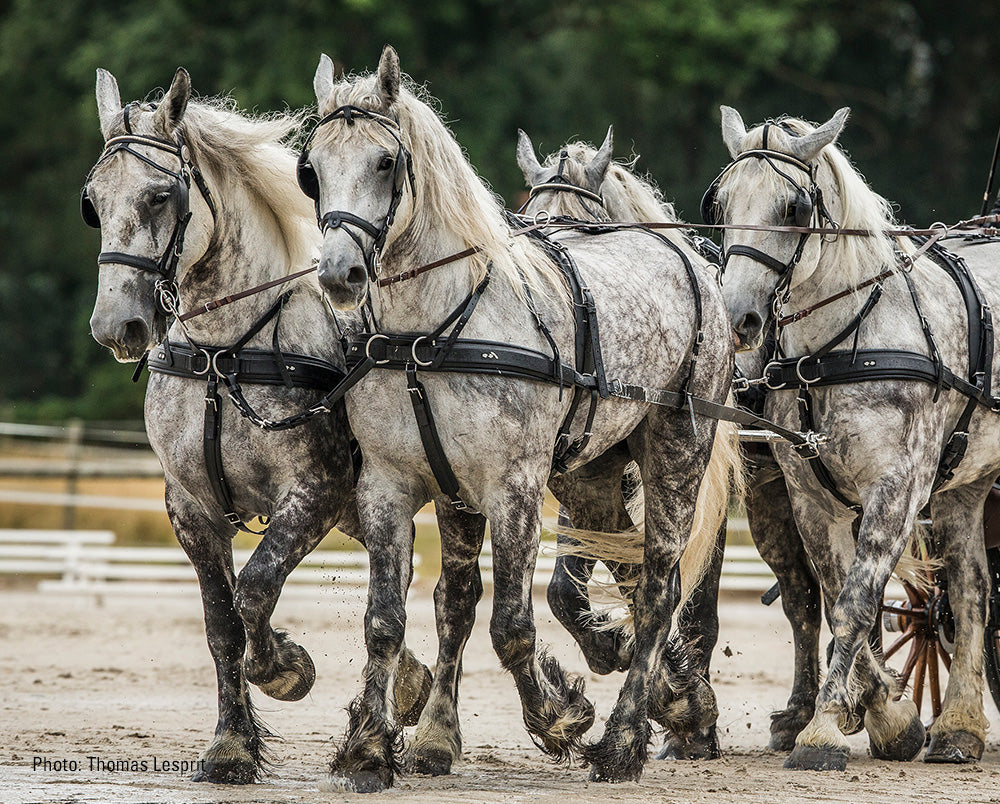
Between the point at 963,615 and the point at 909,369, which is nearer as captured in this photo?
the point at 909,369

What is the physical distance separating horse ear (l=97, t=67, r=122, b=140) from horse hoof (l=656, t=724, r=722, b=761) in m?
3.33

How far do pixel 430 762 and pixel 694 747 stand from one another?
4.58 ft

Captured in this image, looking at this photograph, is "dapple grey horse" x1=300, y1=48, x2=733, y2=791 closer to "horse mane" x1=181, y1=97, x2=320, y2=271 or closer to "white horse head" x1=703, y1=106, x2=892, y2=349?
"horse mane" x1=181, y1=97, x2=320, y2=271

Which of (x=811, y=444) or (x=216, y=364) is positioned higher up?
(x=216, y=364)

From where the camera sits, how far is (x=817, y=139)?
5.25 metres

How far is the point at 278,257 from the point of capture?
4.95m

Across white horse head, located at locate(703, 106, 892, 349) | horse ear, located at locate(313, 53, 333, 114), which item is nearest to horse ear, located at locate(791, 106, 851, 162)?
white horse head, located at locate(703, 106, 892, 349)

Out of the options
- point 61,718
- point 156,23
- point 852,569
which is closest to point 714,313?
point 852,569

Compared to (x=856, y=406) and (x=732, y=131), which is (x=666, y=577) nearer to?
(x=856, y=406)

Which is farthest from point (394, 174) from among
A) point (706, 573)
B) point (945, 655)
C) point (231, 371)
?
point (945, 655)

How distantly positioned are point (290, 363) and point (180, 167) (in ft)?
2.50

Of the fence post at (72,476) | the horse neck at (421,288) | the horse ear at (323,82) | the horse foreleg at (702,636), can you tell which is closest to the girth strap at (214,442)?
the horse neck at (421,288)

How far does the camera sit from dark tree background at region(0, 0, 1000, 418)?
16.9 m

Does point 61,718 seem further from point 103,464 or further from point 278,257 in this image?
point 103,464
